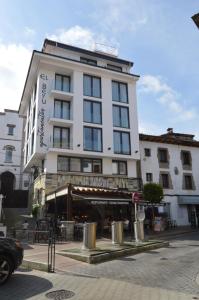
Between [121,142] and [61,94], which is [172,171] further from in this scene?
[61,94]

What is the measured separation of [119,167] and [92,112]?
6.30 meters

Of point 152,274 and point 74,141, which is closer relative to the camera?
point 152,274

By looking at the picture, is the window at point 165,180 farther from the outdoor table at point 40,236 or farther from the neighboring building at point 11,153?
the neighboring building at point 11,153

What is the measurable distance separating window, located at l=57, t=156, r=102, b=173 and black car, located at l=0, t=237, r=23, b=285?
682 inches

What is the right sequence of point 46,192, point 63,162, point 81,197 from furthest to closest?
point 63,162 < point 46,192 < point 81,197

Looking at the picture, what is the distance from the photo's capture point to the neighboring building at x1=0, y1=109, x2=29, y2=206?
36938mm

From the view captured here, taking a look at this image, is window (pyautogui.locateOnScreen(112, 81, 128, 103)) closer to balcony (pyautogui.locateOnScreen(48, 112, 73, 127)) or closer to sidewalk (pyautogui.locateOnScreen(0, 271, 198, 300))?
balcony (pyautogui.locateOnScreen(48, 112, 73, 127))

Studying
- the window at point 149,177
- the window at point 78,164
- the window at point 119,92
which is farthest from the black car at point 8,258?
the window at point 119,92

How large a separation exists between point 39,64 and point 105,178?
1297 cm

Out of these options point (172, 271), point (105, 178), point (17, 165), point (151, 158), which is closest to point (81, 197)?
point (105, 178)

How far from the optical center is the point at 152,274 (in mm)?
8086

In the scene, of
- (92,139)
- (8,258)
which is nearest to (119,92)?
(92,139)

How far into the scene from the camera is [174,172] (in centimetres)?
3064

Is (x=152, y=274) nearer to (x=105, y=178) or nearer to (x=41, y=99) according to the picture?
(x=105, y=178)
